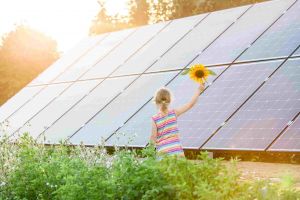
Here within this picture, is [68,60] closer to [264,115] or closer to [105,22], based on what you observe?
[264,115]

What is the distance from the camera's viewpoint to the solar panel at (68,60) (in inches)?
786

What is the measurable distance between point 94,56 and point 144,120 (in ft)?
25.7

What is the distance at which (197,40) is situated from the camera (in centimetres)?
1516

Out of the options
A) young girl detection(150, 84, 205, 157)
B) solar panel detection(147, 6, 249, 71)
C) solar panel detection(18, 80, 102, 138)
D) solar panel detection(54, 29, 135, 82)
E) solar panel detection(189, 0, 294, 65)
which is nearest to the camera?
young girl detection(150, 84, 205, 157)

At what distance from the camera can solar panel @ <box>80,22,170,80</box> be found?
16850mm

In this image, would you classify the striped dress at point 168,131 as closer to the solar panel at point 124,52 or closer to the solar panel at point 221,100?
the solar panel at point 221,100

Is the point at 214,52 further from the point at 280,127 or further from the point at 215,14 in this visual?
the point at 280,127

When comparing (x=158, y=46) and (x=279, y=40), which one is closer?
(x=279, y=40)

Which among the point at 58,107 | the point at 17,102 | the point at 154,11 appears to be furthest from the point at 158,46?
the point at 154,11

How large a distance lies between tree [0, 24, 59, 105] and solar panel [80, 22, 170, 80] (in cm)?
2846

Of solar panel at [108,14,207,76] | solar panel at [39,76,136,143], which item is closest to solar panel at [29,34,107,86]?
solar panel at [108,14,207,76]

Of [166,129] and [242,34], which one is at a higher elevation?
[242,34]

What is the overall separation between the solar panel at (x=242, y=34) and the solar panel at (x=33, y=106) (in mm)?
5644

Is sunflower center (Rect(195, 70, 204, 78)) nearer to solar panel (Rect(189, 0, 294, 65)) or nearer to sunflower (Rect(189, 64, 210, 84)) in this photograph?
sunflower (Rect(189, 64, 210, 84))
